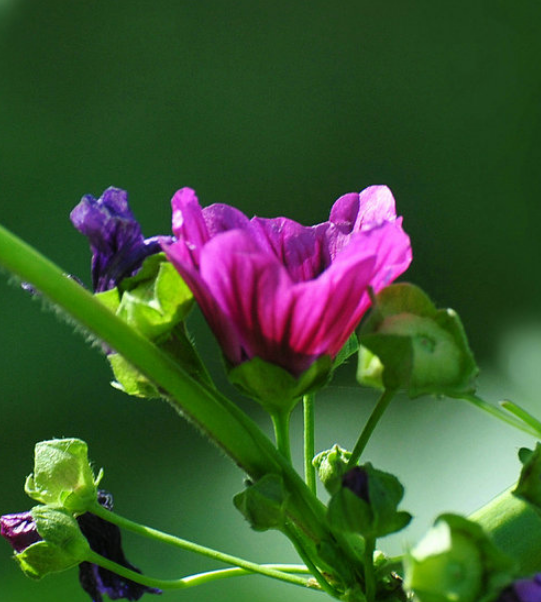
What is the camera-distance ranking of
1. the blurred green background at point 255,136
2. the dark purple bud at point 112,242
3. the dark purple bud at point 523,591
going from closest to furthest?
the dark purple bud at point 523,591, the dark purple bud at point 112,242, the blurred green background at point 255,136

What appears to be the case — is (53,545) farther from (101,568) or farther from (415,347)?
(415,347)

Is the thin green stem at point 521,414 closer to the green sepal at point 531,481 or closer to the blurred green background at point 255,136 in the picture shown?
the green sepal at point 531,481

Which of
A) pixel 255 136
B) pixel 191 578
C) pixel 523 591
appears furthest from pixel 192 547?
pixel 255 136

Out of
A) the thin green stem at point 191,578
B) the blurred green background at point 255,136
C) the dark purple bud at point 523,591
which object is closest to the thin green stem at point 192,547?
the thin green stem at point 191,578

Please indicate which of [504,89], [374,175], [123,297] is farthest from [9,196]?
[123,297]

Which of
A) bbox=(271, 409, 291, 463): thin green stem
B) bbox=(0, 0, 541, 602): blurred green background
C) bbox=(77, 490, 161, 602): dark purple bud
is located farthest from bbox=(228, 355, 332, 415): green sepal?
bbox=(0, 0, 541, 602): blurred green background

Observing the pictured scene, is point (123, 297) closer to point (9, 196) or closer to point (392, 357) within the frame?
point (392, 357)

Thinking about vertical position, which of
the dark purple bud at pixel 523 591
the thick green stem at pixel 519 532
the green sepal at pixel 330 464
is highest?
the green sepal at pixel 330 464
